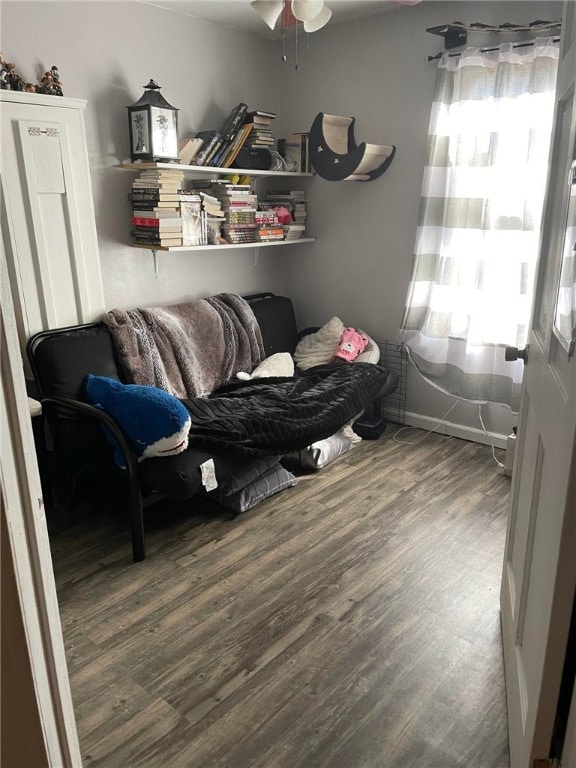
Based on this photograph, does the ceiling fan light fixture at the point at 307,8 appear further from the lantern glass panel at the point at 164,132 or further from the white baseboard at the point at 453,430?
the white baseboard at the point at 453,430

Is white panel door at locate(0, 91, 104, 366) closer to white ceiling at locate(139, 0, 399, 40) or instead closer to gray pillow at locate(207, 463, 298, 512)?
white ceiling at locate(139, 0, 399, 40)

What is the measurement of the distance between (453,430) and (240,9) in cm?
273

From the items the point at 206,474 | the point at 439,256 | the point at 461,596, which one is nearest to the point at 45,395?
the point at 206,474

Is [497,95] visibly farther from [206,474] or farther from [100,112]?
[206,474]

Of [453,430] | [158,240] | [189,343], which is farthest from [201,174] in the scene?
[453,430]

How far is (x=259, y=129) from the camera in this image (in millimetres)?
3561

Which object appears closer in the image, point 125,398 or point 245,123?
point 125,398

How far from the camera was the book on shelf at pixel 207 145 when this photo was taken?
3316 mm

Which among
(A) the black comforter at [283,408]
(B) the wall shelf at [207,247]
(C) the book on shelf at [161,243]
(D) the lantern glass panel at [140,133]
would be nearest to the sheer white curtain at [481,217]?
(A) the black comforter at [283,408]

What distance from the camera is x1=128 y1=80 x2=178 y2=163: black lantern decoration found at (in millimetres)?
2961

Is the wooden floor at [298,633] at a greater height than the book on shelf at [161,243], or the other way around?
the book on shelf at [161,243]

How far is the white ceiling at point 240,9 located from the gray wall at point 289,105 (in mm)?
55

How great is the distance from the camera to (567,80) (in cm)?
145

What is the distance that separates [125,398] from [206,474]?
470 millimetres
